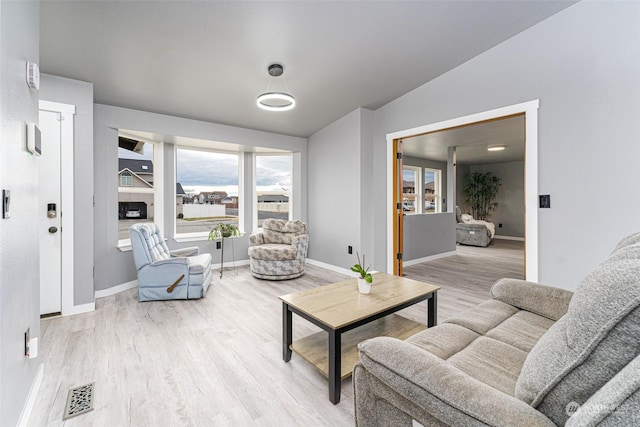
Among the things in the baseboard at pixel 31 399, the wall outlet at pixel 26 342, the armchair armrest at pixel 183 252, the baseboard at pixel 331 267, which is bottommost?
the baseboard at pixel 31 399

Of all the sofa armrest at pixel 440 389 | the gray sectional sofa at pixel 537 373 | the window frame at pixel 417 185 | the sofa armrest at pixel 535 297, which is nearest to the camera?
the gray sectional sofa at pixel 537 373

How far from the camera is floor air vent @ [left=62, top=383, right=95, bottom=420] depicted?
1.67 m

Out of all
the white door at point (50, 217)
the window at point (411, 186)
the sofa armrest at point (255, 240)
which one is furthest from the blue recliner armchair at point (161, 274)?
the window at point (411, 186)

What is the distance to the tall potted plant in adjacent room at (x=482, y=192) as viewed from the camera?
9.27 metres

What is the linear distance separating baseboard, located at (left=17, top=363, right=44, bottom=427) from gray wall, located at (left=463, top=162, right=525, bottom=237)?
1065 centimetres

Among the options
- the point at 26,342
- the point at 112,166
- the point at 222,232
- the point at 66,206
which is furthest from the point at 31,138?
the point at 222,232

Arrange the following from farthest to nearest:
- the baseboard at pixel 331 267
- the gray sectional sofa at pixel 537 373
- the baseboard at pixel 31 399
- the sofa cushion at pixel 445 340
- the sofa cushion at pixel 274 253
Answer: the baseboard at pixel 331 267 < the sofa cushion at pixel 274 253 < the baseboard at pixel 31 399 < the sofa cushion at pixel 445 340 < the gray sectional sofa at pixel 537 373

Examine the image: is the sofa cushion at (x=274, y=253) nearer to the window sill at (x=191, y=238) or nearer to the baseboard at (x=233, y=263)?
the baseboard at (x=233, y=263)

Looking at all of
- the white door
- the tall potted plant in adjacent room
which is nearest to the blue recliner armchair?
the white door

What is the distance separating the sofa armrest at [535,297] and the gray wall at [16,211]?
2811 millimetres

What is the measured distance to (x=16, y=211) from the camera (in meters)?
1.46

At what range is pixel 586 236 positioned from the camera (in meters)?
2.62

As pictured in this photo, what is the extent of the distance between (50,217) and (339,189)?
3.69 meters

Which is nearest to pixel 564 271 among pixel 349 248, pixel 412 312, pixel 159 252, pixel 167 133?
pixel 412 312
